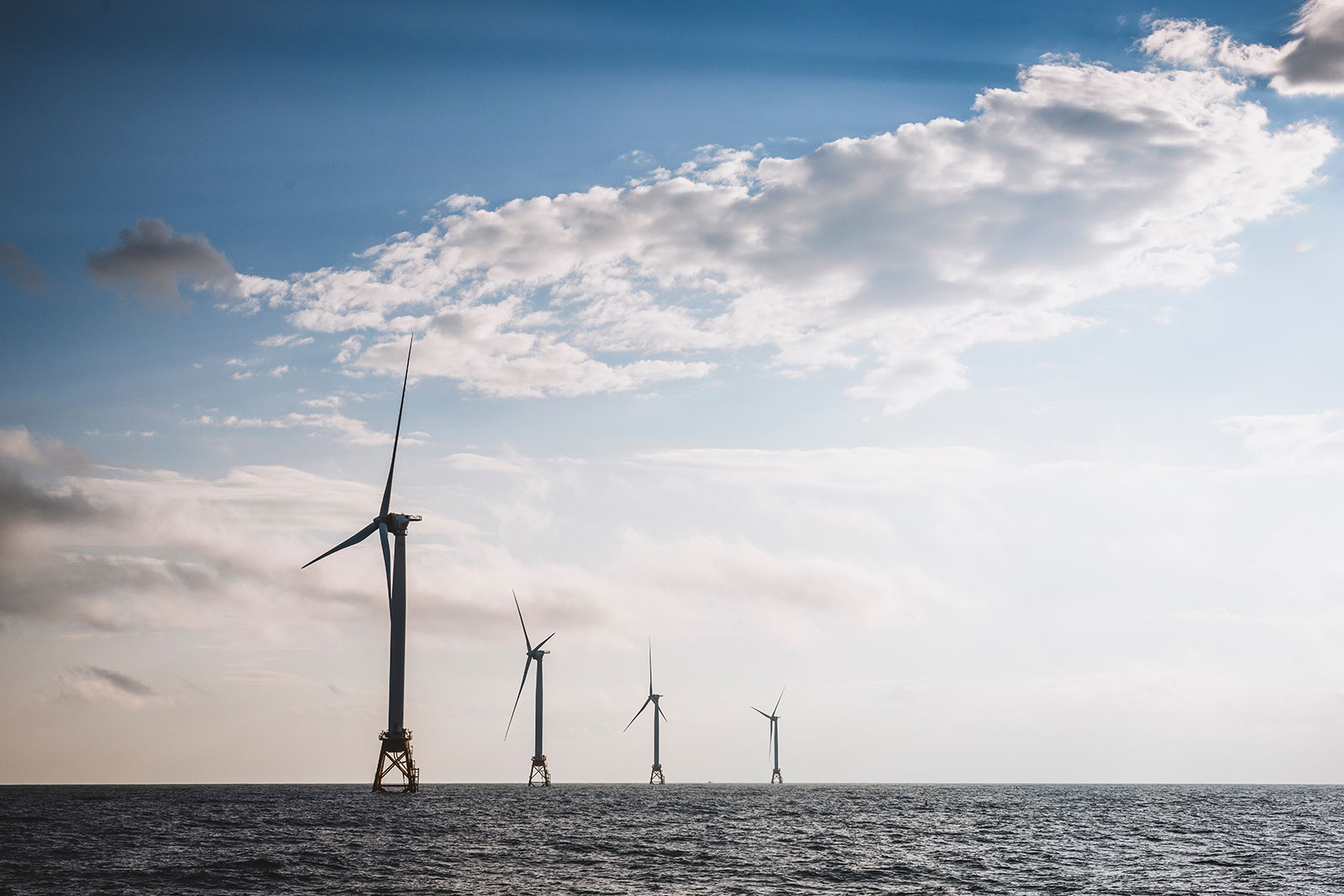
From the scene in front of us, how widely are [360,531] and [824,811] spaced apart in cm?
7486

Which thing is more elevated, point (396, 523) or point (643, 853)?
point (396, 523)

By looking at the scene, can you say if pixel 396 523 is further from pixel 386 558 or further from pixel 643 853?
pixel 643 853

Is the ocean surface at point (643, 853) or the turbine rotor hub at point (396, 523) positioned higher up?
the turbine rotor hub at point (396, 523)

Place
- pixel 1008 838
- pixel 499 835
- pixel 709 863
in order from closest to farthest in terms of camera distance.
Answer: pixel 709 863
pixel 499 835
pixel 1008 838

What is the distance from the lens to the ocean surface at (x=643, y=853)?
57.8 metres

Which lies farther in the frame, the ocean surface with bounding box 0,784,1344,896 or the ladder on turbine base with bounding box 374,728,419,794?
the ladder on turbine base with bounding box 374,728,419,794

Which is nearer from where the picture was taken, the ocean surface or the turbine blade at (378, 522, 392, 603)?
the ocean surface

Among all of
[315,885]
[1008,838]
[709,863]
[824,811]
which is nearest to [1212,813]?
[824,811]

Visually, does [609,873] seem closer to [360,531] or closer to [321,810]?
[360,531]

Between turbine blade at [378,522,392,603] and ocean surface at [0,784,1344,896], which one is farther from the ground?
turbine blade at [378,522,392,603]

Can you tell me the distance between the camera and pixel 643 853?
7581cm

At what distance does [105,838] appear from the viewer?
84.9 m

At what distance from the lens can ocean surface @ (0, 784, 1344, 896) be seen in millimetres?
57844

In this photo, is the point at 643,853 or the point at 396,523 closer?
the point at 643,853
